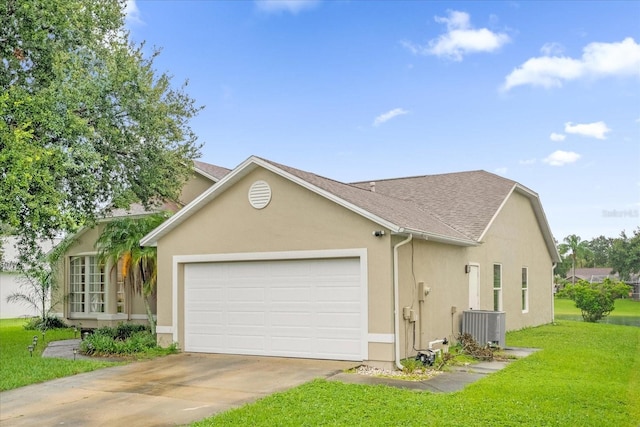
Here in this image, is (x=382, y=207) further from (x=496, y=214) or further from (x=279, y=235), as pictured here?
(x=496, y=214)

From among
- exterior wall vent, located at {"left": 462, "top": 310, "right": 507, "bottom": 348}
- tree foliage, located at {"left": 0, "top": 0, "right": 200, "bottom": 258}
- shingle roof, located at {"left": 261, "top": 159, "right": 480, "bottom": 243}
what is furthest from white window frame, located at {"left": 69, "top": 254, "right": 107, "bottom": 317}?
exterior wall vent, located at {"left": 462, "top": 310, "right": 507, "bottom": 348}

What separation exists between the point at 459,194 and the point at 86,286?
41.9 feet

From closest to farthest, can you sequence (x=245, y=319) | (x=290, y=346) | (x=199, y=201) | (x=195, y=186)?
(x=290, y=346), (x=245, y=319), (x=199, y=201), (x=195, y=186)

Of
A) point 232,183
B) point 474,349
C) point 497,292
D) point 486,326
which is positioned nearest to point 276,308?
point 232,183

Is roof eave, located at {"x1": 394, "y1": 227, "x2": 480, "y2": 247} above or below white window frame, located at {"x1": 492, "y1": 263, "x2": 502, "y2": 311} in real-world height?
above

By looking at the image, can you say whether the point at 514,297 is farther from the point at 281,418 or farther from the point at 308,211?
the point at 281,418

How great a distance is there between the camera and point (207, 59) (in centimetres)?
2095

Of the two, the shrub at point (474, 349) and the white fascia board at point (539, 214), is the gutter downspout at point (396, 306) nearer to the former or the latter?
the shrub at point (474, 349)

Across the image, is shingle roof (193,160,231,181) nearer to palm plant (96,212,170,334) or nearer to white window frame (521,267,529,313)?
palm plant (96,212,170,334)

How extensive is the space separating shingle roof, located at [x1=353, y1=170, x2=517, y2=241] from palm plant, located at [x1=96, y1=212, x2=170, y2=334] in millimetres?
8172

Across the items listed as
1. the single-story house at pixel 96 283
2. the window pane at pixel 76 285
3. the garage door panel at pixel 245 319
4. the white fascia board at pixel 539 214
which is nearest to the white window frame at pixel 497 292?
the white fascia board at pixel 539 214

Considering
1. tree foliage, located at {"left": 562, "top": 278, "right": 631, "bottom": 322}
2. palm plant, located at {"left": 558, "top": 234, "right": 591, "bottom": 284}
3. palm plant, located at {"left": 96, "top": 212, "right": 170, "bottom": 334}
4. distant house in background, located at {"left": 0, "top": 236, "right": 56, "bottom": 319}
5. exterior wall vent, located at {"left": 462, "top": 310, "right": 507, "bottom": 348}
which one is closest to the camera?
exterior wall vent, located at {"left": 462, "top": 310, "right": 507, "bottom": 348}

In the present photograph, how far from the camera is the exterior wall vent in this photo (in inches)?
578

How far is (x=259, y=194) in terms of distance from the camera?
13.2 meters
